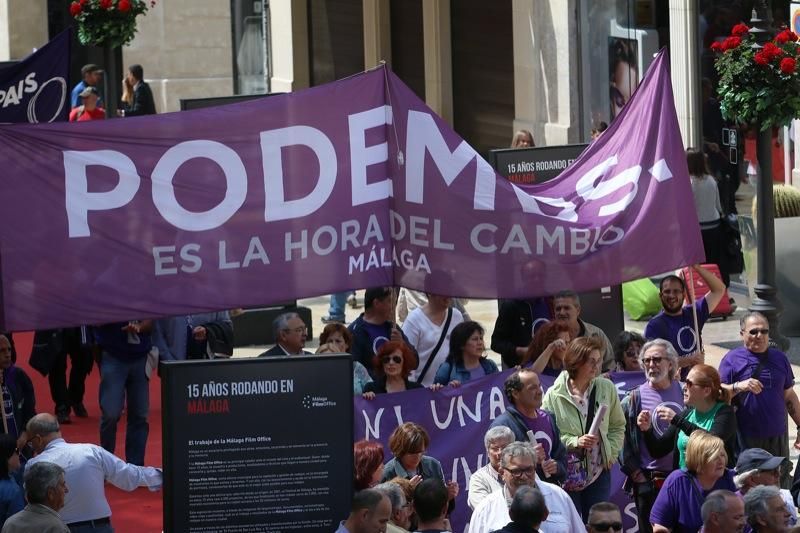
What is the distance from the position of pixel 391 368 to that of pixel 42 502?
255 cm

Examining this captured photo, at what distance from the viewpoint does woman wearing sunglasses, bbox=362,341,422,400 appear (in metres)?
10.4

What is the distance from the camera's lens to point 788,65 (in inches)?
500

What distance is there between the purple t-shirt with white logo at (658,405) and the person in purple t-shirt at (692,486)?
1.04 meters

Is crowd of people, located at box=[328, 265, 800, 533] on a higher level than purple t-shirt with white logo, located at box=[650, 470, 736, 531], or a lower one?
higher

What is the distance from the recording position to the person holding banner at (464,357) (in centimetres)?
1073

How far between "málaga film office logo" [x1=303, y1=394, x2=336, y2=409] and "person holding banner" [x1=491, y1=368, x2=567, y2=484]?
150 centimetres

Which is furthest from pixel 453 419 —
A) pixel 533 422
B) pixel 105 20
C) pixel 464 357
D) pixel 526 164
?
pixel 105 20

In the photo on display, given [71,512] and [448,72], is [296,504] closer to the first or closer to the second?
[71,512]

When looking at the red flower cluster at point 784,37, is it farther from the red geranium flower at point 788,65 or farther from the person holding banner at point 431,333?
the person holding banner at point 431,333

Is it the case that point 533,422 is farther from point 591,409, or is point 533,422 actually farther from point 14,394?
point 14,394

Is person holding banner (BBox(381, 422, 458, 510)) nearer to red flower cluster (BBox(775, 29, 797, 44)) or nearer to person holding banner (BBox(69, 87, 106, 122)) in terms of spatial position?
red flower cluster (BBox(775, 29, 797, 44))

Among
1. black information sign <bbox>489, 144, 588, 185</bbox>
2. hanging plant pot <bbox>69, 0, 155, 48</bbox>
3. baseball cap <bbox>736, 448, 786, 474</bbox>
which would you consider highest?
hanging plant pot <bbox>69, 0, 155, 48</bbox>

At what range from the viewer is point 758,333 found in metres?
11.2

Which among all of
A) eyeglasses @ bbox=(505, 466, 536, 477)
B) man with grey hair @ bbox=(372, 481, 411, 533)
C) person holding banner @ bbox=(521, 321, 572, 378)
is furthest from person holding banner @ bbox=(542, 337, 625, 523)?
man with grey hair @ bbox=(372, 481, 411, 533)
